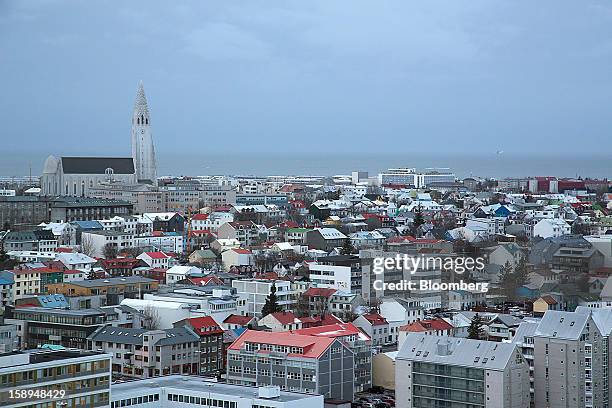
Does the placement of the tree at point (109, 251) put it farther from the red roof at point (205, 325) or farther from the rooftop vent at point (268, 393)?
the rooftop vent at point (268, 393)

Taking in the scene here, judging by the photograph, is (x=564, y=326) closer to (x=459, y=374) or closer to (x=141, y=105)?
(x=459, y=374)

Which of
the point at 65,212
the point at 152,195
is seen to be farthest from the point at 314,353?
the point at 152,195

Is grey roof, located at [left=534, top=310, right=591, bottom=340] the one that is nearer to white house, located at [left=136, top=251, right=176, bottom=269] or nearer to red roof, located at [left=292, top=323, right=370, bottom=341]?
red roof, located at [left=292, top=323, right=370, bottom=341]

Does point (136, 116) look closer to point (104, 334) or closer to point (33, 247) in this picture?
point (33, 247)

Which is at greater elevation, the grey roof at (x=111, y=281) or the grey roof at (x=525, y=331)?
the grey roof at (x=525, y=331)

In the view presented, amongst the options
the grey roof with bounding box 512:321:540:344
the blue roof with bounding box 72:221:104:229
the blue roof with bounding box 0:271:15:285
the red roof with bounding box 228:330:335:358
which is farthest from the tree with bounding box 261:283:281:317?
the blue roof with bounding box 72:221:104:229

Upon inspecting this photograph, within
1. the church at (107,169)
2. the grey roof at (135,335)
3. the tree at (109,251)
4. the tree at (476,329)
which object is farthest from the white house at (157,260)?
the church at (107,169)
